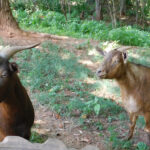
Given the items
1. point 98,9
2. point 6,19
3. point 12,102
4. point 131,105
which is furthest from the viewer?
point 98,9

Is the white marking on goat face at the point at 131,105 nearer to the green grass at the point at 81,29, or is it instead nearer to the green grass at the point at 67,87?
the green grass at the point at 67,87

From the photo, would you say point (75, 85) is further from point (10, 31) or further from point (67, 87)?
point (10, 31)

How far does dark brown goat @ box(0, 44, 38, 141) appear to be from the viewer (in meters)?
3.34

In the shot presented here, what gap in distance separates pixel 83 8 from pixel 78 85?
15355 mm

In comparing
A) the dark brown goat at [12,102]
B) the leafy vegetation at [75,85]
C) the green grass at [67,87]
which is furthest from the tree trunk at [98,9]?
the dark brown goat at [12,102]

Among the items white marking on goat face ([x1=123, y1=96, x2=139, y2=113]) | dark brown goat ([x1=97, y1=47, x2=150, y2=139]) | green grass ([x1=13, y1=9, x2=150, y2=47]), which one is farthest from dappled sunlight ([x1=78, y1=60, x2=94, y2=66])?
white marking on goat face ([x1=123, y1=96, x2=139, y2=113])

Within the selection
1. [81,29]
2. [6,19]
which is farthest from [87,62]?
[81,29]

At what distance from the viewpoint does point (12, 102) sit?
358cm

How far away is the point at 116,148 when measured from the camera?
4465 mm

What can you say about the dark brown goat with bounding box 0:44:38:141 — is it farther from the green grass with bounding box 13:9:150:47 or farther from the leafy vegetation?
the green grass with bounding box 13:9:150:47

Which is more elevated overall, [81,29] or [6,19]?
[6,19]

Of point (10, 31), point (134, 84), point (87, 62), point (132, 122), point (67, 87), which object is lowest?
point (132, 122)

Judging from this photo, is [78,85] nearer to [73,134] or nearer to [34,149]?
[73,134]

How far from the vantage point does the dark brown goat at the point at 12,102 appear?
3340 mm
